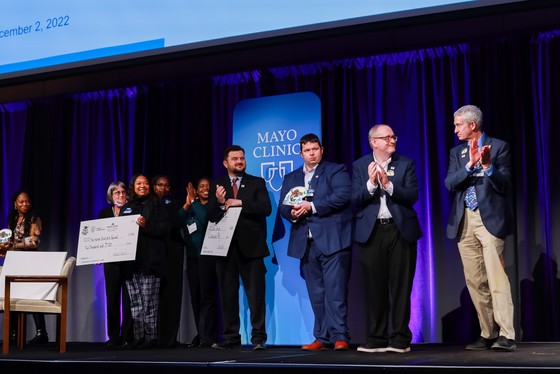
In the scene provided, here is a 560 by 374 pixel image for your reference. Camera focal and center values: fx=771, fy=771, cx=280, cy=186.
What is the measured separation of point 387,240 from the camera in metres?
4.69

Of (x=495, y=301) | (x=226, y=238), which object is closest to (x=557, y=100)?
(x=495, y=301)

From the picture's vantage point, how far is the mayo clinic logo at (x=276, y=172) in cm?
642

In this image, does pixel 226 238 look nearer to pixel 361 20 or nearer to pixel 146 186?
pixel 146 186

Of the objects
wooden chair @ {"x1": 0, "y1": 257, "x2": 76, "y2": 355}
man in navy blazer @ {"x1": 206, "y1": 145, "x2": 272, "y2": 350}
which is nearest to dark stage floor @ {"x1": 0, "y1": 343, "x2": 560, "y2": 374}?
wooden chair @ {"x1": 0, "y1": 257, "x2": 76, "y2": 355}

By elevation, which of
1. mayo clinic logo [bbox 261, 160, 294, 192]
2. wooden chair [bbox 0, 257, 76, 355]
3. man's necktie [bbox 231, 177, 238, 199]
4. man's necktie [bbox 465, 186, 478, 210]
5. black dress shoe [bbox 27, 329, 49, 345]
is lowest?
black dress shoe [bbox 27, 329, 49, 345]

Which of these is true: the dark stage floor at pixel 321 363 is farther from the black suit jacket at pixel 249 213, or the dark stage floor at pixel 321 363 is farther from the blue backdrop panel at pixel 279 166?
the blue backdrop panel at pixel 279 166

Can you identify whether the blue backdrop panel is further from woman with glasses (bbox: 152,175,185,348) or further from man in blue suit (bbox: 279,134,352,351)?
man in blue suit (bbox: 279,134,352,351)

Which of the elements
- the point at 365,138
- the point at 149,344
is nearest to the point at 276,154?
the point at 365,138

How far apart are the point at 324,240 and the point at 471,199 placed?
1058 mm

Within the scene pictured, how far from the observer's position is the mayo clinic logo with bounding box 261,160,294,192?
21.1ft

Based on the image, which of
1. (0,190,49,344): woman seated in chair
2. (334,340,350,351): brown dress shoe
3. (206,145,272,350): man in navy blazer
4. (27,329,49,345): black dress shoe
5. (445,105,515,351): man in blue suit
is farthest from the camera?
(27,329,49,345): black dress shoe

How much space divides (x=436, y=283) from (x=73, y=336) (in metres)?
3.61

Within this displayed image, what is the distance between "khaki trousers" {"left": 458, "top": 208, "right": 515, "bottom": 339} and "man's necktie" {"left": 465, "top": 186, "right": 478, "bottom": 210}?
3 centimetres

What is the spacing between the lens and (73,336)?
24.8 feet
